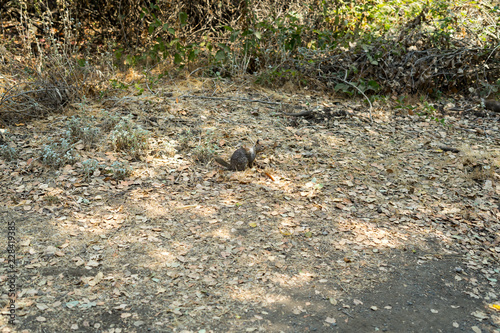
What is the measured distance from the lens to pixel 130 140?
4.66m

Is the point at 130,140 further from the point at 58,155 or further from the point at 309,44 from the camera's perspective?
the point at 309,44

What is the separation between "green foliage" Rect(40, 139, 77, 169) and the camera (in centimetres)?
429

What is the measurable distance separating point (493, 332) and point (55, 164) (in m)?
4.02

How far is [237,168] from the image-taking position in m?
4.55

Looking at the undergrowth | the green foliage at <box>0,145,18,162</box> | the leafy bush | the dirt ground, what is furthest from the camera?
the undergrowth

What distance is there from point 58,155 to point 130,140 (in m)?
0.74

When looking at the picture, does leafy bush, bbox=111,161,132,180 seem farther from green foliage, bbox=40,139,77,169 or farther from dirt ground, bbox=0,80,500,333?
green foliage, bbox=40,139,77,169

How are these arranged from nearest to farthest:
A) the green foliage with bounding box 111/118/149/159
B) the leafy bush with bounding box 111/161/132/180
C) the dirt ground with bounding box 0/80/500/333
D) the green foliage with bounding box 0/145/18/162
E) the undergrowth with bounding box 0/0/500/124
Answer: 1. the dirt ground with bounding box 0/80/500/333
2. the leafy bush with bounding box 111/161/132/180
3. the green foliage with bounding box 0/145/18/162
4. the green foliage with bounding box 111/118/149/159
5. the undergrowth with bounding box 0/0/500/124

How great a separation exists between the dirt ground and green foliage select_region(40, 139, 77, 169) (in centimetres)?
9

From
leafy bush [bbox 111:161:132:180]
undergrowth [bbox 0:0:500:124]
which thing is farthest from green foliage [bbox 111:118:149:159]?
undergrowth [bbox 0:0:500:124]

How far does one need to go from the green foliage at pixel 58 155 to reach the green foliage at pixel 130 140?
0.46 m

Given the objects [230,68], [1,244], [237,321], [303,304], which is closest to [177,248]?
[237,321]

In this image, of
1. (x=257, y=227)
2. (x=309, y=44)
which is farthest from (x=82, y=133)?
(x=309, y=44)

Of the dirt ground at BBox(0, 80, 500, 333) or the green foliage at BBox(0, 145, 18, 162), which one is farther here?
the green foliage at BBox(0, 145, 18, 162)
